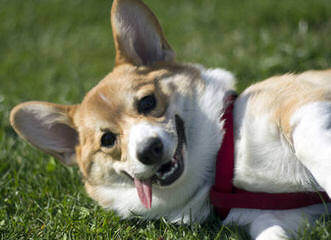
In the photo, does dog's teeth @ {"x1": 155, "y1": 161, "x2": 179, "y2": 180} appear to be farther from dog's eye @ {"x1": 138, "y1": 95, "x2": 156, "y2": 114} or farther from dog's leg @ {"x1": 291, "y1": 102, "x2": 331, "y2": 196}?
dog's leg @ {"x1": 291, "y1": 102, "x2": 331, "y2": 196}

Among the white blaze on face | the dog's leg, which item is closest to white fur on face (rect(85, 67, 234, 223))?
the white blaze on face

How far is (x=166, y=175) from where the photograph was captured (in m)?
2.66

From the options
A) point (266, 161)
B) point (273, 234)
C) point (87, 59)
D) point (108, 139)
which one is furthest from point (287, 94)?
point (87, 59)

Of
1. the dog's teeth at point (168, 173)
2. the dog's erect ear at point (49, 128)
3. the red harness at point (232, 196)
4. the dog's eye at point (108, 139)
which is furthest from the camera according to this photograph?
the dog's erect ear at point (49, 128)

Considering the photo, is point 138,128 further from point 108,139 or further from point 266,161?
point 266,161

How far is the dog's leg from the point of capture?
7.14 ft

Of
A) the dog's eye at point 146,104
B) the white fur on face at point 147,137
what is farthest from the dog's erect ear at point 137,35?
the white fur on face at point 147,137

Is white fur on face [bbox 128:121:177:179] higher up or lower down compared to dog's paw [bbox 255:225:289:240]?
higher up

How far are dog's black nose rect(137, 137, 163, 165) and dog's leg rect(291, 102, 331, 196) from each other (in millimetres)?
764

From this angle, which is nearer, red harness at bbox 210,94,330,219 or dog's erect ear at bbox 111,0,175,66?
red harness at bbox 210,94,330,219

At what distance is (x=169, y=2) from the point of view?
734 centimetres

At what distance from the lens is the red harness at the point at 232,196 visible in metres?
2.54

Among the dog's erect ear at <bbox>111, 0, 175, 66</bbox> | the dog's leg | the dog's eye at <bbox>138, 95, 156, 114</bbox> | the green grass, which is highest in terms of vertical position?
the dog's erect ear at <bbox>111, 0, 175, 66</bbox>

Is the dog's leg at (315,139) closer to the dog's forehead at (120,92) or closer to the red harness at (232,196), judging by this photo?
the red harness at (232,196)
